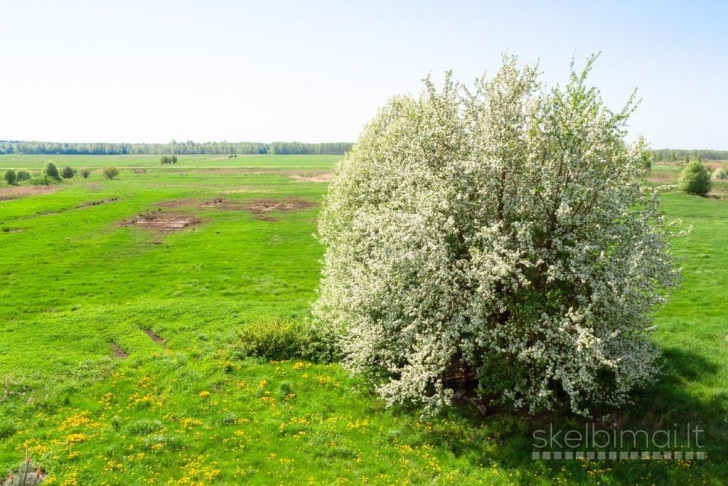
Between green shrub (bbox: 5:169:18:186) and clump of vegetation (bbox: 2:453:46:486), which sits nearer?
clump of vegetation (bbox: 2:453:46:486)

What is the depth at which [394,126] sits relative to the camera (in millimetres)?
28578

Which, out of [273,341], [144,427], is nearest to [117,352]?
[273,341]

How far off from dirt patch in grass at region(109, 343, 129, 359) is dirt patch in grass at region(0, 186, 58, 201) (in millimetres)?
89770

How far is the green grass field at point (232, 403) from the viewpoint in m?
17.7

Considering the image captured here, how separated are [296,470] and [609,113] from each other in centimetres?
1816

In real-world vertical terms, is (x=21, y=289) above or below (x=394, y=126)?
below

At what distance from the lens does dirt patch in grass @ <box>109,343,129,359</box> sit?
29.4 meters

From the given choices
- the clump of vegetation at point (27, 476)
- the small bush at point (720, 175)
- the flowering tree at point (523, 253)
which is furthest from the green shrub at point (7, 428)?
the small bush at point (720, 175)

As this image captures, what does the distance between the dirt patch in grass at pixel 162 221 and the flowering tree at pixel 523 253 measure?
57969 mm

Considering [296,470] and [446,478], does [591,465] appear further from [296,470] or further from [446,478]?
[296,470]

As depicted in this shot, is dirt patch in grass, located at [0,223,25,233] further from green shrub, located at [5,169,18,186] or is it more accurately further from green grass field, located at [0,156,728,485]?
green shrub, located at [5,169,18,186]

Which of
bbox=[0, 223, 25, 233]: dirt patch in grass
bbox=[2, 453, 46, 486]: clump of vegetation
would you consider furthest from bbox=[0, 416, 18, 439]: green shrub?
bbox=[0, 223, 25, 233]: dirt patch in grass

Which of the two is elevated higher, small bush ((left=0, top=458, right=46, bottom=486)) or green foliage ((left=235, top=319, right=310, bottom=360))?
green foliage ((left=235, top=319, right=310, bottom=360))

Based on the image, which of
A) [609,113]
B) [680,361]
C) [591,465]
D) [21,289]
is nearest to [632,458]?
[591,465]
